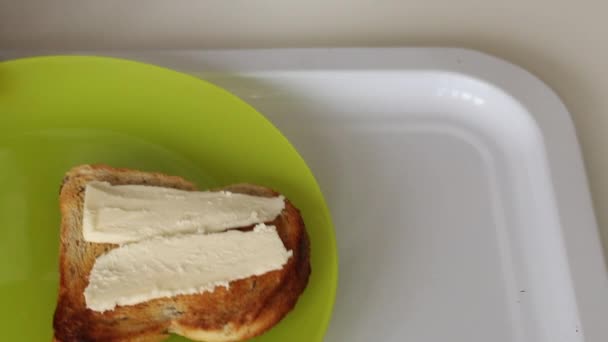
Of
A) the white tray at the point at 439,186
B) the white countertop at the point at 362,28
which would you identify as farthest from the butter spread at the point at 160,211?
the white countertop at the point at 362,28

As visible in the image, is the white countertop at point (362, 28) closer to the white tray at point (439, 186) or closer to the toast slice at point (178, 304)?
the white tray at point (439, 186)

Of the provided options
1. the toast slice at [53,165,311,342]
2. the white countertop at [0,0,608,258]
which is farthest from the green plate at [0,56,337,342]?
the white countertop at [0,0,608,258]

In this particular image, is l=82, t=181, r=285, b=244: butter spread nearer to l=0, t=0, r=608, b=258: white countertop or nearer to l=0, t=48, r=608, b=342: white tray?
l=0, t=48, r=608, b=342: white tray

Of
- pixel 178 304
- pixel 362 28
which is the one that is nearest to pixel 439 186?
pixel 362 28

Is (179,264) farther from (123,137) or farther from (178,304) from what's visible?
(123,137)

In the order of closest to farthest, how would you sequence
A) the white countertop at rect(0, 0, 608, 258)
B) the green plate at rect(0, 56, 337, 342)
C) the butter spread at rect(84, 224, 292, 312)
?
the butter spread at rect(84, 224, 292, 312), the green plate at rect(0, 56, 337, 342), the white countertop at rect(0, 0, 608, 258)
